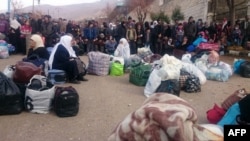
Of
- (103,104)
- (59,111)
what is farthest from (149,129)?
(103,104)

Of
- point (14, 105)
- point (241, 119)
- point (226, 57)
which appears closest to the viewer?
point (241, 119)

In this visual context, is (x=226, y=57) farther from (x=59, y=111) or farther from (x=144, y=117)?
(x=144, y=117)

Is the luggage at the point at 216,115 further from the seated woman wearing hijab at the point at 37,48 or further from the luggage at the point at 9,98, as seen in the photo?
the seated woman wearing hijab at the point at 37,48

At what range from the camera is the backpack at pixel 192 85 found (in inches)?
299

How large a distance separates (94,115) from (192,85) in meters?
2.82

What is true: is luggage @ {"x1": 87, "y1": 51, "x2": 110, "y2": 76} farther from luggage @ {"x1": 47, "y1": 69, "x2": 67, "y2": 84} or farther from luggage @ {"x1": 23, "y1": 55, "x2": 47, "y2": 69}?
luggage @ {"x1": 23, "y1": 55, "x2": 47, "y2": 69}

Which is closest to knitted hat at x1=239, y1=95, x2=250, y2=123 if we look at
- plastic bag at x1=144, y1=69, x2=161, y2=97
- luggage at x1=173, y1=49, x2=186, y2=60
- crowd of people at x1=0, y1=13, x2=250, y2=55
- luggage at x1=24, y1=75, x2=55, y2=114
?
luggage at x1=24, y1=75, x2=55, y2=114

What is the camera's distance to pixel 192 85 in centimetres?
760

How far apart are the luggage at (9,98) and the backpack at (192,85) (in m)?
3.75

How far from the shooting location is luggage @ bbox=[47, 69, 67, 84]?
7.81 meters

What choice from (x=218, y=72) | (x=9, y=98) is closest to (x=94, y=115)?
(x=9, y=98)

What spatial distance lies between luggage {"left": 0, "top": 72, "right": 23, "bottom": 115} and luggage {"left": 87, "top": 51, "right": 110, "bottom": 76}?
3.93 meters

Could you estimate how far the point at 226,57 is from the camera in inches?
572

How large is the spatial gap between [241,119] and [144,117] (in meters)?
1.77
